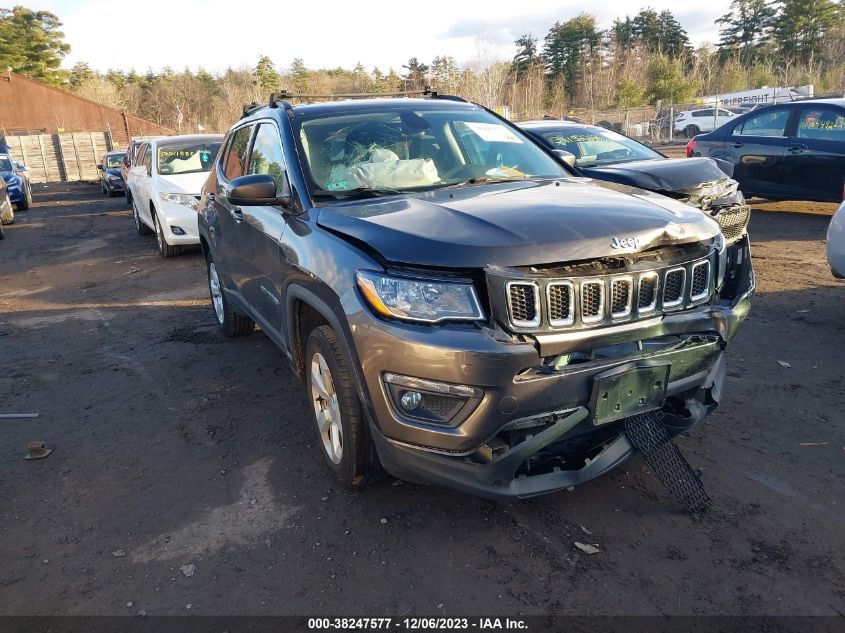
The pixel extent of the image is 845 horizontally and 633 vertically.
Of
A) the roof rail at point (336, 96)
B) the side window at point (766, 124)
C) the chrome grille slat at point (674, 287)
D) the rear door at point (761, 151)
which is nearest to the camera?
the chrome grille slat at point (674, 287)

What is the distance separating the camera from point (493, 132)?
14.3 feet

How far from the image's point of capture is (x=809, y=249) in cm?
817

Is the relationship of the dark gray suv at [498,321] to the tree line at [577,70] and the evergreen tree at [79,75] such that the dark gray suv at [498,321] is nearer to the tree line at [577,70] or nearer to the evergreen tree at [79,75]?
the tree line at [577,70]

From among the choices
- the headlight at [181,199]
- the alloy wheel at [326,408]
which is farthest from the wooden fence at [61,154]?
the alloy wheel at [326,408]

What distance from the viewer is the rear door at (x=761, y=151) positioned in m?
10.0

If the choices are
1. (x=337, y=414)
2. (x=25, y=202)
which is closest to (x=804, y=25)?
(x=25, y=202)

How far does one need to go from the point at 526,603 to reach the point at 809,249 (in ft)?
24.2

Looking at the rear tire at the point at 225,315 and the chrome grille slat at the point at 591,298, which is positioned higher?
the chrome grille slat at the point at 591,298

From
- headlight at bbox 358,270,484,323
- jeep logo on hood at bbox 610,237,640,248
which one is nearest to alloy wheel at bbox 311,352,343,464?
headlight at bbox 358,270,484,323

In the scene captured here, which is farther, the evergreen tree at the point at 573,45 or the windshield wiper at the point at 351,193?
the evergreen tree at the point at 573,45

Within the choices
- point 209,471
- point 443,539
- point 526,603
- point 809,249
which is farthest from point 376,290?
point 809,249

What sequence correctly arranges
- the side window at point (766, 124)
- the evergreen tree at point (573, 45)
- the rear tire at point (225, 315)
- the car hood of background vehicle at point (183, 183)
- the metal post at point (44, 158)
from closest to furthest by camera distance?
the rear tire at point (225, 315) < the car hood of background vehicle at point (183, 183) < the side window at point (766, 124) < the metal post at point (44, 158) < the evergreen tree at point (573, 45)

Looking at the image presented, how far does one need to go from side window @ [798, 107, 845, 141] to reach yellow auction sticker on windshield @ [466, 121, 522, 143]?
7.32 meters

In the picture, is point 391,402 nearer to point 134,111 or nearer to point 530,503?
point 530,503
